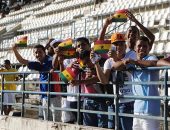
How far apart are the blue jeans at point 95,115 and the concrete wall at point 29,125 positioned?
203 millimetres

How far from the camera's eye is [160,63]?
5.09 m

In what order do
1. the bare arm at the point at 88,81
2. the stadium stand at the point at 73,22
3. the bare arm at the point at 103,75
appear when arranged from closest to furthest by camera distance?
the bare arm at the point at 103,75, the bare arm at the point at 88,81, the stadium stand at the point at 73,22

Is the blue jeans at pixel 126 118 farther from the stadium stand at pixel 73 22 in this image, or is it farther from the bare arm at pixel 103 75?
the stadium stand at pixel 73 22

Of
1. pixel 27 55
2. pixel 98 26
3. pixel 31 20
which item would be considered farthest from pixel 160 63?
pixel 31 20

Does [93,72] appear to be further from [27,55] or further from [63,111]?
[27,55]

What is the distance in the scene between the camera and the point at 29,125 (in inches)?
325

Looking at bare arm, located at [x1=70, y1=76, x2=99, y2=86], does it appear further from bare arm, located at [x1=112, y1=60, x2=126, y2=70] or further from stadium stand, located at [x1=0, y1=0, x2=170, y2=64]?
stadium stand, located at [x1=0, y1=0, x2=170, y2=64]

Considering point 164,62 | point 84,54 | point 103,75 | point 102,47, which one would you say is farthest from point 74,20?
point 164,62

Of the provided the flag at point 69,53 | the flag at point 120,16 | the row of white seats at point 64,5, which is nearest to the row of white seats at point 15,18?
the row of white seats at point 64,5

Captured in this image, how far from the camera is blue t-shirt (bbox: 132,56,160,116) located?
17.5 ft

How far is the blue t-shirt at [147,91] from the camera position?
5.33 meters

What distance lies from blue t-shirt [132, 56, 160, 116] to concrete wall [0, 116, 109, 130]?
110 centimetres

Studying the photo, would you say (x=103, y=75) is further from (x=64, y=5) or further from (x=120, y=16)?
(x=64, y=5)

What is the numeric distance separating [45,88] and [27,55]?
17565 mm
